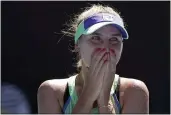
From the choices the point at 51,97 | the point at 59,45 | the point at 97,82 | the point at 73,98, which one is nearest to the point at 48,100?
the point at 51,97

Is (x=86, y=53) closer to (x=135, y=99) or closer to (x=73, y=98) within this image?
(x=73, y=98)

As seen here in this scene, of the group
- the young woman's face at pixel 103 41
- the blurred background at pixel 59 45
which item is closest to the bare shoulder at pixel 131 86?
the young woman's face at pixel 103 41

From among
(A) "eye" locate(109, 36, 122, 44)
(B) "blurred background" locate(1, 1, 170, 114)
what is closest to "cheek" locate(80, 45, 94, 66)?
(A) "eye" locate(109, 36, 122, 44)

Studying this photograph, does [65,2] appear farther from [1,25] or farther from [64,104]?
[64,104]

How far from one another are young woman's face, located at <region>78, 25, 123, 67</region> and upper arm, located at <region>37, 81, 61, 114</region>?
0.95ft

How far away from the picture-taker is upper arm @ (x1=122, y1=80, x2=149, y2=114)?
2.39 metres

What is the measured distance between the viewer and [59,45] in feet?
16.7

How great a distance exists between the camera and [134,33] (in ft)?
16.8

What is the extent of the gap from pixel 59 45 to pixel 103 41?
296cm

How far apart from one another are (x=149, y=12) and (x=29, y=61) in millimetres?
1554

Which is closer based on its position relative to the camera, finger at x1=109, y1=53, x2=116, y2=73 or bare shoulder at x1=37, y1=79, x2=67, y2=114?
finger at x1=109, y1=53, x2=116, y2=73

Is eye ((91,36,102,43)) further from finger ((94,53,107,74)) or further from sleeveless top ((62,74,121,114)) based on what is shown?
sleeveless top ((62,74,121,114))

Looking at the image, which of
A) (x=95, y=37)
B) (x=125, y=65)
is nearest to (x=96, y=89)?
A: (x=95, y=37)

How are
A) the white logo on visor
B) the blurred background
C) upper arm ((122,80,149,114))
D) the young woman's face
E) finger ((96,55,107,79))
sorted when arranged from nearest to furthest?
finger ((96,55,107,79)), the young woman's face, the white logo on visor, upper arm ((122,80,149,114)), the blurred background
